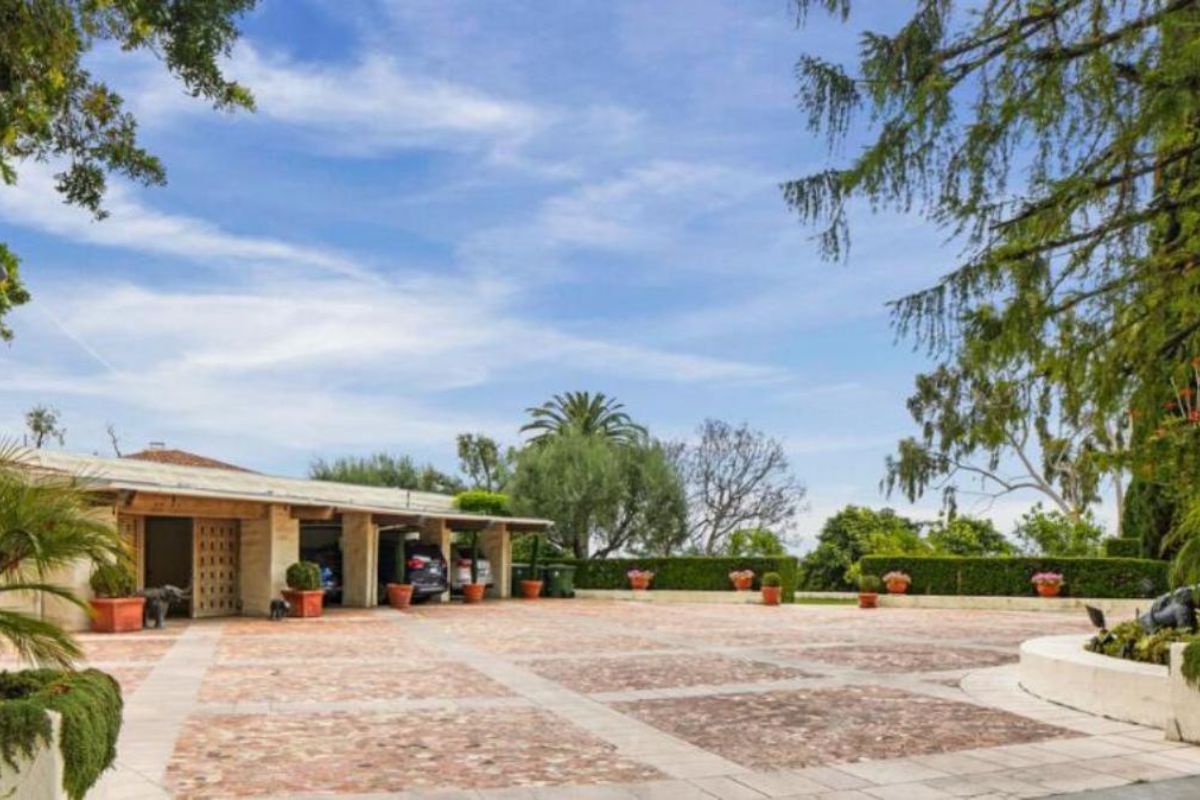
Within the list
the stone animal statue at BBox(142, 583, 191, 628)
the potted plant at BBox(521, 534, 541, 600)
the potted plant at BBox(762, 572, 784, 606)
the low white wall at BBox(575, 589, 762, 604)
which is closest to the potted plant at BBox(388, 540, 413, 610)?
the potted plant at BBox(521, 534, 541, 600)

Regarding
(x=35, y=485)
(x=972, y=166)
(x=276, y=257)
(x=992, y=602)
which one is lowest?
(x=992, y=602)

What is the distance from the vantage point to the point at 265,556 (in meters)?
21.9

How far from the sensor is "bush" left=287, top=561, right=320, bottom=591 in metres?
21.3

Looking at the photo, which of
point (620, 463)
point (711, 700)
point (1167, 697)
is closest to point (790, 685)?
point (711, 700)

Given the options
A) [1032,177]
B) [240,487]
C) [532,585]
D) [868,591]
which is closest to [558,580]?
[532,585]

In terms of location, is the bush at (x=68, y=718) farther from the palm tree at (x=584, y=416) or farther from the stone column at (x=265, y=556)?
the palm tree at (x=584, y=416)

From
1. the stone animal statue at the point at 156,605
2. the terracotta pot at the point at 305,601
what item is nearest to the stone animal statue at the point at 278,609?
the terracotta pot at the point at 305,601

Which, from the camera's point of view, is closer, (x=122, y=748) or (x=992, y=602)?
(x=122, y=748)

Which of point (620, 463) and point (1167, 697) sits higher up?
point (620, 463)

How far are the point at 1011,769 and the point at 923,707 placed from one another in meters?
2.58

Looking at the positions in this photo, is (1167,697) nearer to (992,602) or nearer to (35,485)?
(35,485)

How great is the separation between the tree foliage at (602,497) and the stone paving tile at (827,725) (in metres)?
27.0

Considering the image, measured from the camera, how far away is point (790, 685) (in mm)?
11039

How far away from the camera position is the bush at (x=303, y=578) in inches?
839
